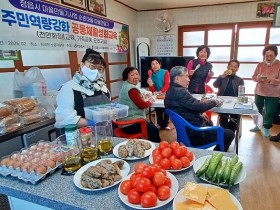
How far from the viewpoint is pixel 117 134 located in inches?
77.6

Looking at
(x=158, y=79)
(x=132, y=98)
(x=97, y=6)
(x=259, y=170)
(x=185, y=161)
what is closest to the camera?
(x=185, y=161)

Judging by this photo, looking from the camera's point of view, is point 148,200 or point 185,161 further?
point 185,161

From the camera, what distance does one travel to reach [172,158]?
0.87 meters

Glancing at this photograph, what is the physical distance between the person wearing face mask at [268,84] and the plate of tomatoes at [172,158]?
2.40 m

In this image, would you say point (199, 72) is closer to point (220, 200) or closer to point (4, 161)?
point (220, 200)

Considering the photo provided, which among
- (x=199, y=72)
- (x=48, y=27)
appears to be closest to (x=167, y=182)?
(x=48, y=27)

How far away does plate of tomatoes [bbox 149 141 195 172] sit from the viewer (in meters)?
0.84

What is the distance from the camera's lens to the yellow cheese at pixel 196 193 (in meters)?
0.63

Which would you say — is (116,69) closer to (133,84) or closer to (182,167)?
(133,84)

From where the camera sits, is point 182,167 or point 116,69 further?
point 116,69

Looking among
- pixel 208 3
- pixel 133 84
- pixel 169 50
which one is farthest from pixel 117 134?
pixel 208 3

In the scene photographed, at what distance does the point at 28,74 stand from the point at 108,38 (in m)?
1.82

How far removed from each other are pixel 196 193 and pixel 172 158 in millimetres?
228

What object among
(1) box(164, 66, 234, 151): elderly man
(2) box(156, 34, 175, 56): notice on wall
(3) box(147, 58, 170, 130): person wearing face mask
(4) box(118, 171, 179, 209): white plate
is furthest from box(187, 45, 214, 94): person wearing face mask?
(4) box(118, 171, 179, 209): white plate
